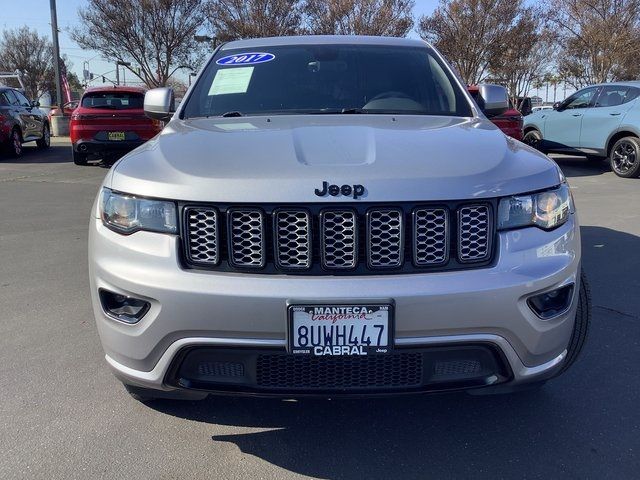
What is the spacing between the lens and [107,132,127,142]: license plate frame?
39.6 feet

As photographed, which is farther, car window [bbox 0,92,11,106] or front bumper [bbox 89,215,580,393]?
car window [bbox 0,92,11,106]

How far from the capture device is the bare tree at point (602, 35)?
21.8 meters

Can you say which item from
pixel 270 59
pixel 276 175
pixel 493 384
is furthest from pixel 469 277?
pixel 270 59

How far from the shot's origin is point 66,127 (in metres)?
22.4

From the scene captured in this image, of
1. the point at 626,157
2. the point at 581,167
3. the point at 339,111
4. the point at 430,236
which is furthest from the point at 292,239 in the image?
the point at 581,167

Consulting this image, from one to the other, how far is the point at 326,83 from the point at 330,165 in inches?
61.1

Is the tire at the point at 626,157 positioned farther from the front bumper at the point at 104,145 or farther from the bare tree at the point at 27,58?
the bare tree at the point at 27,58

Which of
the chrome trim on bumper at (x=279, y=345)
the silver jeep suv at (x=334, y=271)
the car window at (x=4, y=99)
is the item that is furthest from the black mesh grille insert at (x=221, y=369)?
the car window at (x=4, y=99)

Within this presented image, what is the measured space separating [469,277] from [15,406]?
2.24m

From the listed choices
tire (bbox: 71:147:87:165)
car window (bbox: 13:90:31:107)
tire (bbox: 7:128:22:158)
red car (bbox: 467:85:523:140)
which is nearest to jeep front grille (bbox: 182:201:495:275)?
red car (bbox: 467:85:523:140)

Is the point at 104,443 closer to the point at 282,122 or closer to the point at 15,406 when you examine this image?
the point at 15,406

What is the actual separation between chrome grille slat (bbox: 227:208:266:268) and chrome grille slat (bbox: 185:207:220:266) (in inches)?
2.3

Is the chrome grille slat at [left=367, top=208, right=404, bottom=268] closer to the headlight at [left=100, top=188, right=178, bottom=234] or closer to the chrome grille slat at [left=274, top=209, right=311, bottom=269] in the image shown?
the chrome grille slat at [left=274, top=209, right=311, bottom=269]

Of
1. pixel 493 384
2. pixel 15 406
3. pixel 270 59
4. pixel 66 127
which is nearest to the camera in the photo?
pixel 493 384
